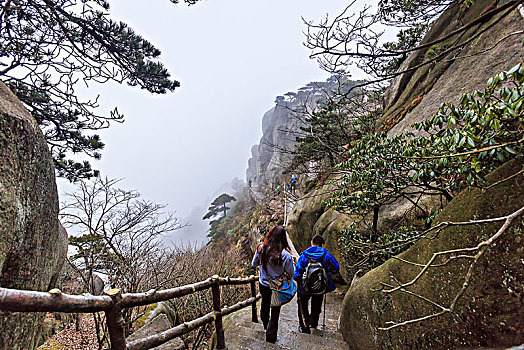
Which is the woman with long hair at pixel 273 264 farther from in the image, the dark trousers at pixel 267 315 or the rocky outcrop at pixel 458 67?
the rocky outcrop at pixel 458 67

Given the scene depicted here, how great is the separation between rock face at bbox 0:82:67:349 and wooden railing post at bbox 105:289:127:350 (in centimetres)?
174

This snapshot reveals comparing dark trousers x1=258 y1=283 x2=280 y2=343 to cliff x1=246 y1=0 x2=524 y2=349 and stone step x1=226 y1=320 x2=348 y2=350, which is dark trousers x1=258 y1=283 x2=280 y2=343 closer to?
stone step x1=226 y1=320 x2=348 y2=350

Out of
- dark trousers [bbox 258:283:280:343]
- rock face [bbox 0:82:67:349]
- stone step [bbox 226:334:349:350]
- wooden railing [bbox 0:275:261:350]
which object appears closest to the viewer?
wooden railing [bbox 0:275:261:350]

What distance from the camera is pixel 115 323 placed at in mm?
1370

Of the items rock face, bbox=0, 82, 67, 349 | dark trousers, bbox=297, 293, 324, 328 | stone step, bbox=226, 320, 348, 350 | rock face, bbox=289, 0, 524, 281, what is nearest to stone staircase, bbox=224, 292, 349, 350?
stone step, bbox=226, 320, 348, 350

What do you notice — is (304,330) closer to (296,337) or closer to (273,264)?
(296,337)

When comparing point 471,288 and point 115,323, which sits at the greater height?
point 115,323

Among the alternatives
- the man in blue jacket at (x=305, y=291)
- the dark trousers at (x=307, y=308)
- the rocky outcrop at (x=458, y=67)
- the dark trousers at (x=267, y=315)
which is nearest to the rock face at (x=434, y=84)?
the rocky outcrop at (x=458, y=67)

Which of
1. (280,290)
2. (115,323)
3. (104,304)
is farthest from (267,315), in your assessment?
(104,304)

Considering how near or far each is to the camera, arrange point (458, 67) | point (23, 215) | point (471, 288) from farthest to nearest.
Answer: point (458, 67), point (23, 215), point (471, 288)

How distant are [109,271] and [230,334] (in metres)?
4.25

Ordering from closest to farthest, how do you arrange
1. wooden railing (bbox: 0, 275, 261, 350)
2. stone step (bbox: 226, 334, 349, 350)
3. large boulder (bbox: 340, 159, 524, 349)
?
wooden railing (bbox: 0, 275, 261, 350), large boulder (bbox: 340, 159, 524, 349), stone step (bbox: 226, 334, 349, 350)

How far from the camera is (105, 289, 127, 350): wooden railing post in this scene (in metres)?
1.34

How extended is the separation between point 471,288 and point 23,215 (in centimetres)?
410
